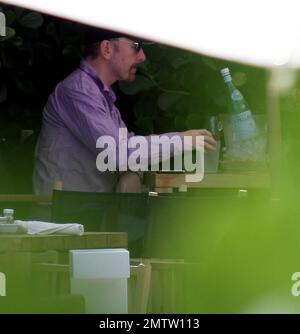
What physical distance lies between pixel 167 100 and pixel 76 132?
0.62 metres

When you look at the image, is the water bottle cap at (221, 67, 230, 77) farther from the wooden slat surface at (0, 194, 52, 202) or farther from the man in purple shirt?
the wooden slat surface at (0, 194, 52, 202)

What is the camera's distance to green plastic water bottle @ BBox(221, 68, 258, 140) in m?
3.79

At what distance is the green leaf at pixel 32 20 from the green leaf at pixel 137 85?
0.47m

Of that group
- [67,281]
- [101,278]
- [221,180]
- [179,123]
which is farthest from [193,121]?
[101,278]

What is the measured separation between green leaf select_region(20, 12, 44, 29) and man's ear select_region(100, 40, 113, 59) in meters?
0.41

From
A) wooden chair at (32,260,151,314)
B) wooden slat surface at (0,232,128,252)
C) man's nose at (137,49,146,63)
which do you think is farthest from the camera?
man's nose at (137,49,146,63)

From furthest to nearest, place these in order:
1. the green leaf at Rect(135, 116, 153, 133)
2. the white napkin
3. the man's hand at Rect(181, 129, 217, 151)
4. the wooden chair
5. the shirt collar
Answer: the green leaf at Rect(135, 116, 153, 133)
the shirt collar
the man's hand at Rect(181, 129, 217, 151)
the wooden chair
the white napkin

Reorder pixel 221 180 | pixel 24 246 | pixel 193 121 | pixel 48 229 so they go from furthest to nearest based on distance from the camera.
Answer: pixel 193 121
pixel 221 180
pixel 48 229
pixel 24 246

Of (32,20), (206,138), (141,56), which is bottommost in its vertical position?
(206,138)

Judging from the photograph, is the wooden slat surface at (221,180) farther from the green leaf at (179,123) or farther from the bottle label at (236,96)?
the green leaf at (179,123)

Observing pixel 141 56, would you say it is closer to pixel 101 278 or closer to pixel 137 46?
pixel 137 46

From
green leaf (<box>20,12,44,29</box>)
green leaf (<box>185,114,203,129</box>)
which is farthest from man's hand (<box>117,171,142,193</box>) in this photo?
green leaf (<box>20,12,44,29</box>)

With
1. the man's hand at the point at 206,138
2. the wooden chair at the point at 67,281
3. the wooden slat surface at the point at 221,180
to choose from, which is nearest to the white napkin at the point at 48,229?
the wooden chair at the point at 67,281

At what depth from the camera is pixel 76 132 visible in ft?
13.0
